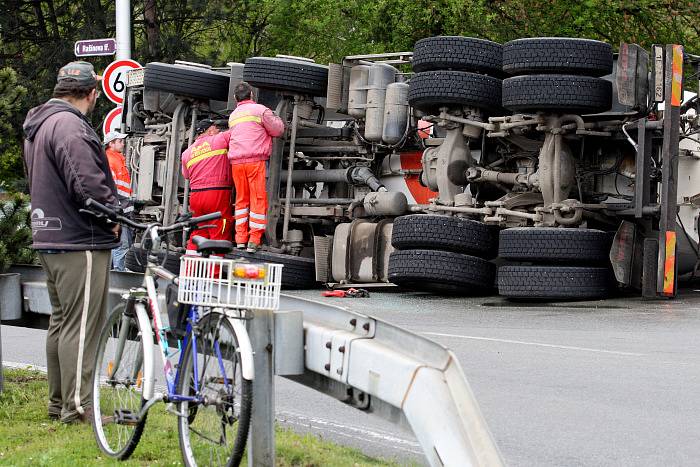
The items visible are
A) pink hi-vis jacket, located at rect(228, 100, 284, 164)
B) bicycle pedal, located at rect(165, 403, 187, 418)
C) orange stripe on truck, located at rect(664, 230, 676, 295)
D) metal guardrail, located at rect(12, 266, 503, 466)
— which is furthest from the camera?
pink hi-vis jacket, located at rect(228, 100, 284, 164)

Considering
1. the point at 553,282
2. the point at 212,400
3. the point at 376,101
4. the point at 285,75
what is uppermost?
the point at 285,75

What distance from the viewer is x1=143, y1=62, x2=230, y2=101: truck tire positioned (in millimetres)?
14891

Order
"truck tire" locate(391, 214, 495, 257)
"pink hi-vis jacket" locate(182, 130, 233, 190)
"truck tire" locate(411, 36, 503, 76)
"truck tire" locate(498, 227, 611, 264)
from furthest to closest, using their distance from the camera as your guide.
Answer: "pink hi-vis jacket" locate(182, 130, 233, 190)
"truck tire" locate(411, 36, 503, 76)
"truck tire" locate(391, 214, 495, 257)
"truck tire" locate(498, 227, 611, 264)

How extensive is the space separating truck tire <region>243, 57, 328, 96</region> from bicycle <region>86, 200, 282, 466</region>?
327 inches

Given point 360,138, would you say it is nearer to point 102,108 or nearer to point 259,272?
point 259,272

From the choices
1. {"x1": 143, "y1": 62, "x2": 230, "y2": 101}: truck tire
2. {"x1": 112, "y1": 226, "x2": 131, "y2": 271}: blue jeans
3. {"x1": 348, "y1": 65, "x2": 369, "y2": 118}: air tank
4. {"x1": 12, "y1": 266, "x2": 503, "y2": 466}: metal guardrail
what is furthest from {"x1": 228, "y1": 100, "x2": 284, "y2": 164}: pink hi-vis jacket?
{"x1": 12, "y1": 266, "x2": 503, "y2": 466}: metal guardrail

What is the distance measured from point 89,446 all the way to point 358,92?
8489 millimetres

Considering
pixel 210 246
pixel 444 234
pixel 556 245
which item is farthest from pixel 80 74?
pixel 556 245

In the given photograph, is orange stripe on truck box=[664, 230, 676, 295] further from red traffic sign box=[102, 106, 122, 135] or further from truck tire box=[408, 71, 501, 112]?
red traffic sign box=[102, 106, 122, 135]

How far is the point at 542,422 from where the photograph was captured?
22.1 feet

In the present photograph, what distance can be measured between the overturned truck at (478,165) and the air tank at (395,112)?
2 centimetres

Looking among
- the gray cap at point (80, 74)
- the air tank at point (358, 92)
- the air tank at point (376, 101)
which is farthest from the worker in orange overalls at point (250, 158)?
the gray cap at point (80, 74)

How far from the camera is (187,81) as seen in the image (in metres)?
14.9

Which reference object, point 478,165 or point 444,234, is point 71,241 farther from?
point 478,165
